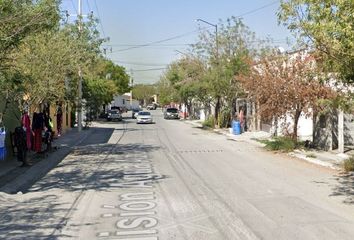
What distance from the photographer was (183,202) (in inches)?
405

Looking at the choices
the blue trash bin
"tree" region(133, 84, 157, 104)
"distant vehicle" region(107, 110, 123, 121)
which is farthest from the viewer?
"tree" region(133, 84, 157, 104)

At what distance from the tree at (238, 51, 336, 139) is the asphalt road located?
4039 mm

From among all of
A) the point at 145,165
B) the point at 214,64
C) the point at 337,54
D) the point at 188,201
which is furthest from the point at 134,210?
the point at 214,64

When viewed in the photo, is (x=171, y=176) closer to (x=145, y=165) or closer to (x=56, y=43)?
(x=145, y=165)

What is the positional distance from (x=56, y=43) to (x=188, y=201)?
40.2 feet

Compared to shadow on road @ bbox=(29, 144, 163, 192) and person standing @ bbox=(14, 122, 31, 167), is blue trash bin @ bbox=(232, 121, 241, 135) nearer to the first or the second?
shadow on road @ bbox=(29, 144, 163, 192)

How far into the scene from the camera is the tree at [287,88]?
2052 centimetres

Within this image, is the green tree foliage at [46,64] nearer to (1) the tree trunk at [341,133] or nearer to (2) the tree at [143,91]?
(1) the tree trunk at [341,133]

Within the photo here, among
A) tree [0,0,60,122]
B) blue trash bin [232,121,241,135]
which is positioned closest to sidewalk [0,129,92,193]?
tree [0,0,60,122]

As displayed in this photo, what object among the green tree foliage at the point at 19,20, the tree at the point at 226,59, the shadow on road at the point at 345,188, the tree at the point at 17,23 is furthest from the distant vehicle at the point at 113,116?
the shadow on road at the point at 345,188

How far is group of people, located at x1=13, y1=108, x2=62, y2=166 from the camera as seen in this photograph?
56.1ft

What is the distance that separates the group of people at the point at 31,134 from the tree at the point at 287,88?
900 centimetres

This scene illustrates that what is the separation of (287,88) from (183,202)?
11882 mm

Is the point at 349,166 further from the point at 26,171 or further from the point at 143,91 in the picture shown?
the point at 143,91
